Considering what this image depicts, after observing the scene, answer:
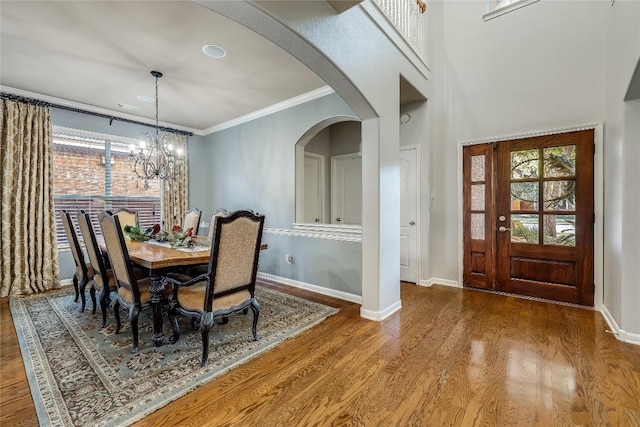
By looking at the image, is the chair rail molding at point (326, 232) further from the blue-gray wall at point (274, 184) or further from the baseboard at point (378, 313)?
the baseboard at point (378, 313)

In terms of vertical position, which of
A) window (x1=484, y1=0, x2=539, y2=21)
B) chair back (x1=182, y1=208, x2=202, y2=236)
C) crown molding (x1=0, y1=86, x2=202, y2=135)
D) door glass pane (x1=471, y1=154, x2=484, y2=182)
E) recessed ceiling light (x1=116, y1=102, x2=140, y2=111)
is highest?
window (x1=484, y1=0, x2=539, y2=21)

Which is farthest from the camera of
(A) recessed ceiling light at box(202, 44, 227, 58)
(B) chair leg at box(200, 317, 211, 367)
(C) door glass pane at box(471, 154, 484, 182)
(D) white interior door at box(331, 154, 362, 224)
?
(D) white interior door at box(331, 154, 362, 224)

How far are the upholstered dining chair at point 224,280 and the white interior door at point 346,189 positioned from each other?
3296 mm

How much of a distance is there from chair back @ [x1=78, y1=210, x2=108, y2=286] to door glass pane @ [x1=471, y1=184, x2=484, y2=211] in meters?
4.37

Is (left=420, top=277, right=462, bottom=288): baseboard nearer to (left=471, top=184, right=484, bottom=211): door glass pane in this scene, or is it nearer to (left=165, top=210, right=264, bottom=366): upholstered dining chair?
(left=471, top=184, right=484, bottom=211): door glass pane

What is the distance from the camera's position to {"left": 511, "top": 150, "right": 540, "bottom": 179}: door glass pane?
3.57m

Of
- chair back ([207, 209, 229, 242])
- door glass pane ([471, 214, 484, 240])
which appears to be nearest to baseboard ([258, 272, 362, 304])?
chair back ([207, 209, 229, 242])

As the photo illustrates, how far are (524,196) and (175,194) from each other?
556cm

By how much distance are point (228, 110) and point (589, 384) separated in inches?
201

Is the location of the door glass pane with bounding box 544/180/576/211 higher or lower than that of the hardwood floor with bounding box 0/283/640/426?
higher

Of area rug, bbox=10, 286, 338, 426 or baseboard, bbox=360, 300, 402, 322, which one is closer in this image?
area rug, bbox=10, 286, 338, 426

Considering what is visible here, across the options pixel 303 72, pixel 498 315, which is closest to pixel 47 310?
pixel 303 72

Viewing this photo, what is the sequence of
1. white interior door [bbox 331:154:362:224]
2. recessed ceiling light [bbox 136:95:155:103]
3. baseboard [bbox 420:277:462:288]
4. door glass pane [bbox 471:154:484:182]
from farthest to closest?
white interior door [bbox 331:154:362:224] < baseboard [bbox 420:277:462:288] < recessed ceiling light [bbox 136:95:155:103] < door glass pane [bbox 471:154:484:182]

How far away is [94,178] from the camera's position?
15.1ft
